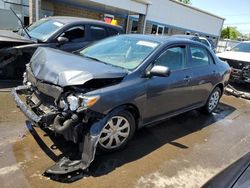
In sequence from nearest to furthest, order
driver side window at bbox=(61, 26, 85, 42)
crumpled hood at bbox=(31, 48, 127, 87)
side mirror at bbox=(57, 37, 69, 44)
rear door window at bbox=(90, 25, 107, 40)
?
crumpled hood at bbox=(31, 48, 127, 87) < side mirror at bbox=(57, 37, 69, 44) < driver side window at bbox=(61, 26, 85, 42) < rear door window at bbox=(90, 25, 107, 40)

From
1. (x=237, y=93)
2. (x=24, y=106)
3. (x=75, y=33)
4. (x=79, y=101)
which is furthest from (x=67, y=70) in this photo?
(x=237, y=93)

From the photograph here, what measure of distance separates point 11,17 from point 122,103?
13.0m

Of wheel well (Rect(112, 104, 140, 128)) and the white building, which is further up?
the white building

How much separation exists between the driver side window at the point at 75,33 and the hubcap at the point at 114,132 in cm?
373

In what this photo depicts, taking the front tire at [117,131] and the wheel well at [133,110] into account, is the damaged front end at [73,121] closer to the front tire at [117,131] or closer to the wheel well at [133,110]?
the front tire at [117,131]

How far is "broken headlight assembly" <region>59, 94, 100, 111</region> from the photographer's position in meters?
3.06

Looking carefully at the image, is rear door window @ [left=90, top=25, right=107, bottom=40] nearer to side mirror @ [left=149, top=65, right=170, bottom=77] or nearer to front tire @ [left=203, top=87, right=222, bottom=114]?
front tire @ [left=203, top=87, right=222, bottom=114]

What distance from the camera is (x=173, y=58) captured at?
4379 millimetres

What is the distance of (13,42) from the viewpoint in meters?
5.83

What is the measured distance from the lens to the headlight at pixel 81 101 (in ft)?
10.0

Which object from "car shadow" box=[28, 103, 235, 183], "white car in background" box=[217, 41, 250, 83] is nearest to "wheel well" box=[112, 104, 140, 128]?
"car shadow" box=[28, 103, 235, 183]

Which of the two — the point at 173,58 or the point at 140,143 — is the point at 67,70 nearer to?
the point at 140,143

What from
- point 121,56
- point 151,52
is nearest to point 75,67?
point 121,56

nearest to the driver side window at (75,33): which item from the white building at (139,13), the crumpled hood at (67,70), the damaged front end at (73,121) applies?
the crumpled hood at (67,70)
